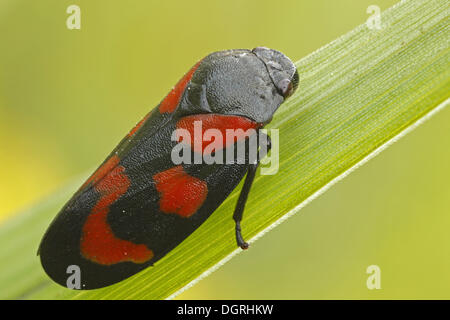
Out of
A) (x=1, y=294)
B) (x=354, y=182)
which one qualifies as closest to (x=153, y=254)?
(x=1, y=294)

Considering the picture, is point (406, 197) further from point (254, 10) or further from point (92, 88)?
point (92, 88)

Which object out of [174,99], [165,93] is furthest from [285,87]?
[165,93]

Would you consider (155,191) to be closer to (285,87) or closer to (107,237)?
(107,237)

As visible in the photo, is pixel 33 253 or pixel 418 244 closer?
pixel 33 253

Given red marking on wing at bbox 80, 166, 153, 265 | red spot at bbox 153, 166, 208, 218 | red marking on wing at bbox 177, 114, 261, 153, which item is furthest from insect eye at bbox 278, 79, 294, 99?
red marking on wing at bbox 80, 166, 153, 265

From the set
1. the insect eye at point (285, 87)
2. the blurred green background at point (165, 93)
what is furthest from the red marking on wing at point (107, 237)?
the blurred green background at point (165, 93)

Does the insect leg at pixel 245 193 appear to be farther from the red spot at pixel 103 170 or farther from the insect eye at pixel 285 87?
the red spot at pixel 103 170

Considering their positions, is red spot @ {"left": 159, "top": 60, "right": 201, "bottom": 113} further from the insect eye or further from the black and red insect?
the insect eye
